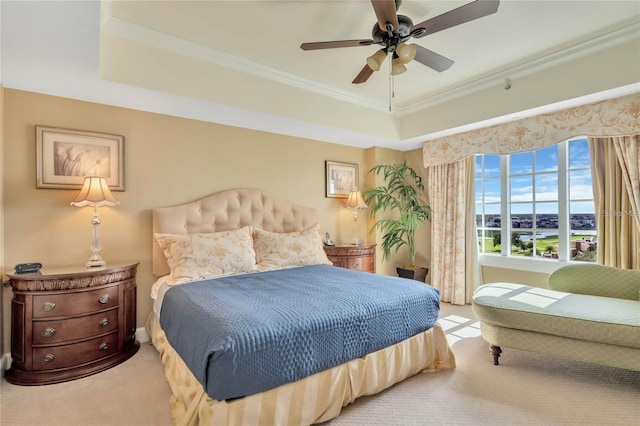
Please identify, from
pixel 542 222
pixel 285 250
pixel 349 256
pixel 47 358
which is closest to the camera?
pixel 47 358

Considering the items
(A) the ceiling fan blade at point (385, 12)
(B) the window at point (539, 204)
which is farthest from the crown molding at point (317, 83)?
(A) the ceiling fan blade at point (385, 12)

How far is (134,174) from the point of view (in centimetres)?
300

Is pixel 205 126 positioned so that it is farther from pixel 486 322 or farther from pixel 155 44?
pixel 486 322

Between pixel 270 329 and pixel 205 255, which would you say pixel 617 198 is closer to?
pixel 270 329

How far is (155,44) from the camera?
8.57 feet

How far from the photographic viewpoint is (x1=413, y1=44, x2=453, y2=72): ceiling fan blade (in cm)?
222

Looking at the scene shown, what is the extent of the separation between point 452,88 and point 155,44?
3.16m

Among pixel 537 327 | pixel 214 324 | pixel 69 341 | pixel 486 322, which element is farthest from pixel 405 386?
pixel 69 341

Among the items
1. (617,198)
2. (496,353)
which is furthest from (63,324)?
(617,198)

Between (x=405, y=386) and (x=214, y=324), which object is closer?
(x=214, y=324)

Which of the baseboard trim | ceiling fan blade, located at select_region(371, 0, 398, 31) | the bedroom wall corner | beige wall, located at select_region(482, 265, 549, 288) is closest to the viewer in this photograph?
ceiling fan blade, located at select_region(371, 0, 398, 31)

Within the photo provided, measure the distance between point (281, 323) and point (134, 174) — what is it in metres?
2.32

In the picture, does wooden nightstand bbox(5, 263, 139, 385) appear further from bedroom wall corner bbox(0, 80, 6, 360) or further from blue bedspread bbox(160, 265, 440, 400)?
blue bedspread bbox(160, 265, 440, 400)

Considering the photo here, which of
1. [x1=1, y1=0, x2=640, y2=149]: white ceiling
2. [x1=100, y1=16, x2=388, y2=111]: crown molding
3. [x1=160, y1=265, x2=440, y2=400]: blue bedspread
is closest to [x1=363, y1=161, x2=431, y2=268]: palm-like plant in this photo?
[x1=1, y1=0, x2=640, y2=149]: white ceiling
